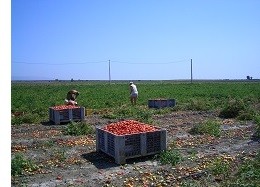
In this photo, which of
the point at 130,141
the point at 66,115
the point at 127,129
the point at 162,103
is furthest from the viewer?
the point at 162,103

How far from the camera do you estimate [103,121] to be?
14.5 metres

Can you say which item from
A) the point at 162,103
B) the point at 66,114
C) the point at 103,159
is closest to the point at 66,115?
the point at 66,114

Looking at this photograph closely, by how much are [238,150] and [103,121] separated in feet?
24.1

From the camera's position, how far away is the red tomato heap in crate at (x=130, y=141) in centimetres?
745

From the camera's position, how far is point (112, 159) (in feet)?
26.2

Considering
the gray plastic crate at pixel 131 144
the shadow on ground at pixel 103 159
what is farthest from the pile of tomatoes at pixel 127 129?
the shadow on ground at pixel 103 159

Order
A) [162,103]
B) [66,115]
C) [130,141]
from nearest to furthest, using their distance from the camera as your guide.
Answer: [130,141], [66,115], [162,103]

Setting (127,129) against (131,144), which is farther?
(127,129)

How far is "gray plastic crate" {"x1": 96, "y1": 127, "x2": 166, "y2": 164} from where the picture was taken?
743 cm

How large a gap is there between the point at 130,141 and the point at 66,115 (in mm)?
6821

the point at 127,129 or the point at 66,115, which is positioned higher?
the point at 127,129

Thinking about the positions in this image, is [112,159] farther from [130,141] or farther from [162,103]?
[162,103]

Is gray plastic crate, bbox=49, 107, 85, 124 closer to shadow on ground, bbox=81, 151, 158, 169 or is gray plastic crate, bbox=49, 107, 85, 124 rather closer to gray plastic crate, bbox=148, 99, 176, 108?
shadow on ground, bbox=81, 151, 158, 169
